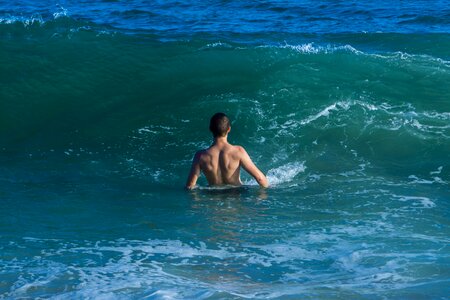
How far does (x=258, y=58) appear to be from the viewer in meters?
15.5

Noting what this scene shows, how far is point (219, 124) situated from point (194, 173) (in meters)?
0.74

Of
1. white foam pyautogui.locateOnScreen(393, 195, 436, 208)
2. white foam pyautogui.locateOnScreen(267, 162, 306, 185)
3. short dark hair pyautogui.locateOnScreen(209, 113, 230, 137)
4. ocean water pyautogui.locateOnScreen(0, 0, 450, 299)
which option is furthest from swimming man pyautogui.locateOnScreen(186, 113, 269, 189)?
white foam pyautogui.locateOnScreen(393, 195, 436, 208)

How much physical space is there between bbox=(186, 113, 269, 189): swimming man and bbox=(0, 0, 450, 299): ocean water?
24cm

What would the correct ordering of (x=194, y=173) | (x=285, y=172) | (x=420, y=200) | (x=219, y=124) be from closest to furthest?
(x=219, y=124)
(x=420, y=200)
(x=194, y=173)
(x=285, y=172)

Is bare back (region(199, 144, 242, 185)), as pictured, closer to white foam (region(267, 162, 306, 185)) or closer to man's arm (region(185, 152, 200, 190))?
man's arm (region(185, 152, 200, 190))

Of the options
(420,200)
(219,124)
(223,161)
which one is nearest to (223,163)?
(223,161)

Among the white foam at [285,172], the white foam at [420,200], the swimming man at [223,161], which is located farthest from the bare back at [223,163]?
the white foam at [420,200]

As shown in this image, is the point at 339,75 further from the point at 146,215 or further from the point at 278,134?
the point at 146,215

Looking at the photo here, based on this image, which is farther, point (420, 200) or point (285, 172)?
point (285, 172)

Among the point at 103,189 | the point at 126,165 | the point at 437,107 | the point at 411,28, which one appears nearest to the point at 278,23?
the point at 411,28

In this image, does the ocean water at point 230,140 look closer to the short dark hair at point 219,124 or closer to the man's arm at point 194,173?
the man's arm at point 194,173

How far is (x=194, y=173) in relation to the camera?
393 inches

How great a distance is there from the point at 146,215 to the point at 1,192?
2.09 metres

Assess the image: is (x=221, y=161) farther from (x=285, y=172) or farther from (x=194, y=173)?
(x=285, y=172)
